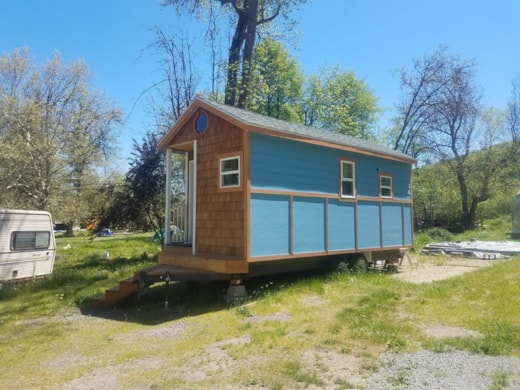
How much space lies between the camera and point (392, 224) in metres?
12.3

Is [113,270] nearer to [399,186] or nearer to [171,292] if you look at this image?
[171,292]

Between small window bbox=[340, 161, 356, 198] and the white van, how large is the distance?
9.12m

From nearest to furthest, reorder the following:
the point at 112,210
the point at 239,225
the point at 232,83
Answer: the point at 239,225 < the point at 112,210 < the point at 232,83

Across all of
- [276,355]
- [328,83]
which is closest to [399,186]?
[276,355]

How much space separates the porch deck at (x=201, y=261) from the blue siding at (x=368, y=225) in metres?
4.32

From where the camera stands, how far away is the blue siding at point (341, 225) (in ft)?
32.6

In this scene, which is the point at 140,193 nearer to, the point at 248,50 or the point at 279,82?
the point at 248,50

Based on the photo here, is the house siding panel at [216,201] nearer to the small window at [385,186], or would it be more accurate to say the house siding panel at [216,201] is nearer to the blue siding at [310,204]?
the blue siding at [310,204]

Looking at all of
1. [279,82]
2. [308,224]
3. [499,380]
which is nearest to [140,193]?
[308,224]

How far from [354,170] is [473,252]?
832 centimetres

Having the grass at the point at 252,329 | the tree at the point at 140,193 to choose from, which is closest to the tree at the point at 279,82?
the tree at the point at 140,193

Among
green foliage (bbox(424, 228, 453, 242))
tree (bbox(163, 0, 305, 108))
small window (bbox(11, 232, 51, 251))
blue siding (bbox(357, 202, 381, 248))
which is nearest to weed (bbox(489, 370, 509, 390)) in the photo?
blue siding (bbox(357, 202, 381, 248))

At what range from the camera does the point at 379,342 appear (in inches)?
211

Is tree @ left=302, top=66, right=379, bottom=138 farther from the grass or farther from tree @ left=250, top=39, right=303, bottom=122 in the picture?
the grass
